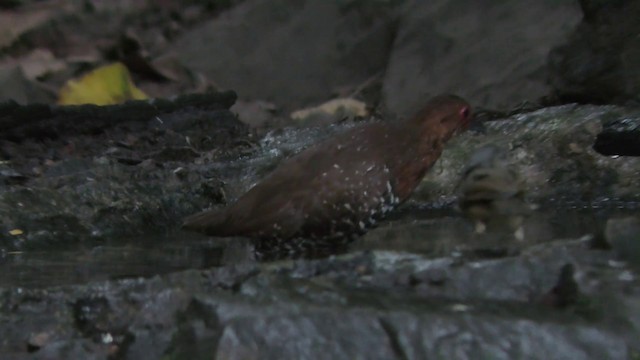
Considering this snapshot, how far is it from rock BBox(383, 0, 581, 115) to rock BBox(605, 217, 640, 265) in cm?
369

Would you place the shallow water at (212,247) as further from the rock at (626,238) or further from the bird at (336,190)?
the rock at (626,238)

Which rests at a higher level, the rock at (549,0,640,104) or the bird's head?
the rock at (549,0,640,104)

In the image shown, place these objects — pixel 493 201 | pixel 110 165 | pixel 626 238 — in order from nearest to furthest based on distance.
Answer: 1. pixel 626 238
2. pixel 493 201
3. pixel 110 165

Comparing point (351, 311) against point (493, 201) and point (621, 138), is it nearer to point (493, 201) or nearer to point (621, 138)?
point (493, 201)

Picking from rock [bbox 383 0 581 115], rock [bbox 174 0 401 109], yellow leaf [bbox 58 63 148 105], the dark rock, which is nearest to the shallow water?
the dark rock

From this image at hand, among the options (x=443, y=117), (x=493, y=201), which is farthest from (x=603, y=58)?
(x=493, y=201)

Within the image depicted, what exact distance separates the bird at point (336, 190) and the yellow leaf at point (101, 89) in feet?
11.1

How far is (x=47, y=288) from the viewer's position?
292cm

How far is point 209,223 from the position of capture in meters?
3.79

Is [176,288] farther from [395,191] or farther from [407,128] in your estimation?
[407,128]

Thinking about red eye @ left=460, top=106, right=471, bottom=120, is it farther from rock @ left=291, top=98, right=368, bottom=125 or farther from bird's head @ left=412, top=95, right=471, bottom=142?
rock @ left=291, top=98, right=368, bottom=125

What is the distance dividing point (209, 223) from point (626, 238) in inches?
61.6

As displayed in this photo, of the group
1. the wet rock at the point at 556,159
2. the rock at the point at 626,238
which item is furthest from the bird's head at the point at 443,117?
the rock at the point at 626,238

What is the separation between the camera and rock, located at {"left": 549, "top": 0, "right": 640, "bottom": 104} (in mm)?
5844
